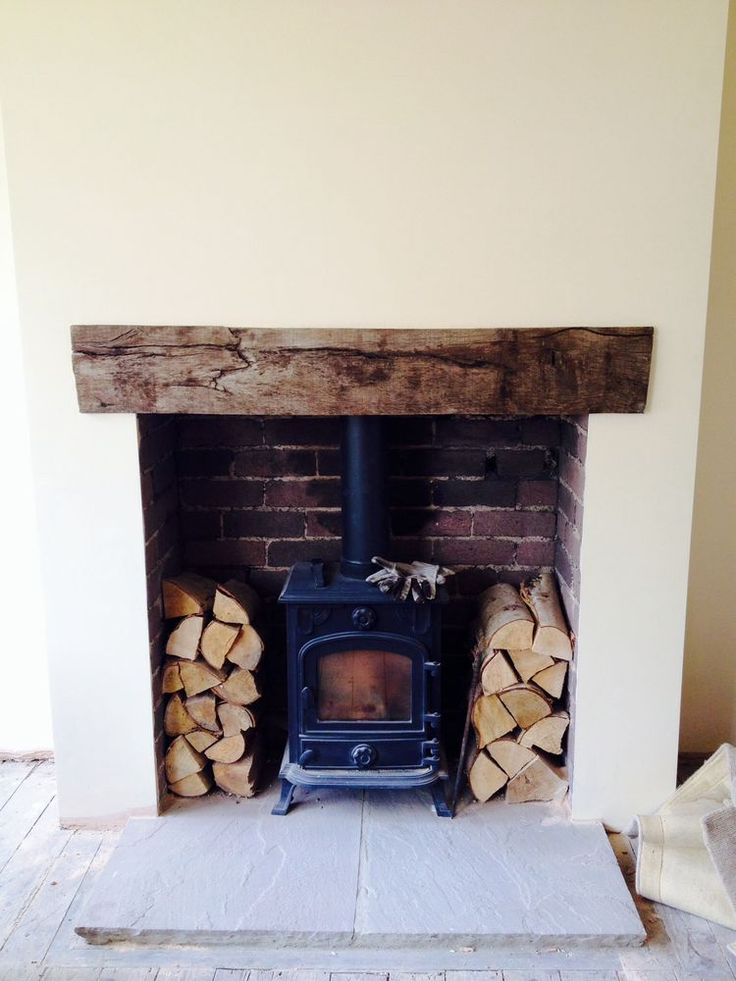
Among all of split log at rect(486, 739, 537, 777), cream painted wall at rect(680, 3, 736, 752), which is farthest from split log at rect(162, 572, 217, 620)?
cream painted wall at rect(680, 3, 736, 752)

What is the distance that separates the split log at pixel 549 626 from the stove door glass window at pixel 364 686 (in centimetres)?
37

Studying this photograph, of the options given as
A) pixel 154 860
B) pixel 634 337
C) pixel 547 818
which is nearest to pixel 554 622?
pixel 547 818

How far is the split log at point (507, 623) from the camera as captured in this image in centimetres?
234

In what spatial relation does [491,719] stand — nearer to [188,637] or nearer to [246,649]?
[246,649]

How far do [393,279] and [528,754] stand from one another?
53.1 inches

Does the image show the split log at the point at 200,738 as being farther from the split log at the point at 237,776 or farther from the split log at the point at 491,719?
the split log at the point at 491,719

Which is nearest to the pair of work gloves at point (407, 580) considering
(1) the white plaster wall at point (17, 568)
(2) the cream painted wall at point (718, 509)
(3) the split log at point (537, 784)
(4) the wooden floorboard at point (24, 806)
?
(3) the split log at point (537, 784)

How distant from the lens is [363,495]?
7.73ft

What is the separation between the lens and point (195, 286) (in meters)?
2.12

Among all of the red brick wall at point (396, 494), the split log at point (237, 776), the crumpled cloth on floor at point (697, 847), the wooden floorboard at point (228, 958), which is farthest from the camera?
the red brick wall at point (396, 494)

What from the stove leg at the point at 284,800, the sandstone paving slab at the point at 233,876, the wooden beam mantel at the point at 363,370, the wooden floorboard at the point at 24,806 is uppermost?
the wooden beam mantel at the point at 363,370

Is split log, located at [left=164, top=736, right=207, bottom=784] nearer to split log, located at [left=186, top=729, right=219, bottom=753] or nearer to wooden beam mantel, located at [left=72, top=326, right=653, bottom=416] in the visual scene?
split log, located at [left=186, top=729, right=219, bottom=753]

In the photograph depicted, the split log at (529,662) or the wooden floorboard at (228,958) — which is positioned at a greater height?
the split log at (529,662)

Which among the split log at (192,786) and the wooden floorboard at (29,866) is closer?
the wooden floorboard at (29,866)
